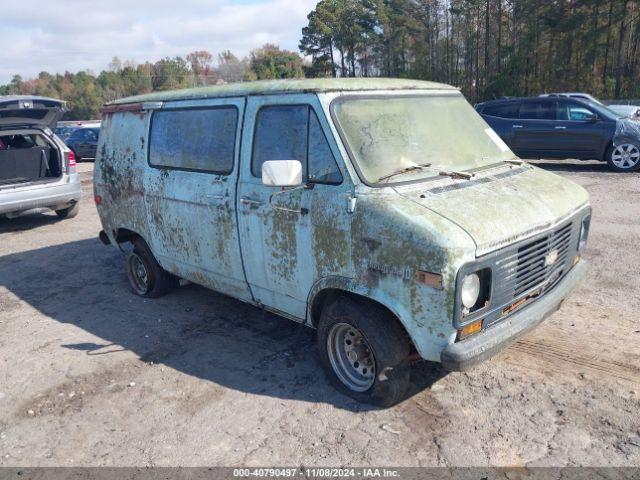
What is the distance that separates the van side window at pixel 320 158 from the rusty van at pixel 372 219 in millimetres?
12

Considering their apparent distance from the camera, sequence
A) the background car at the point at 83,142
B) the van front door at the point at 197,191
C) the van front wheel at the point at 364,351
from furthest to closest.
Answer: the background car at the point at 83,142, the van front door at the point at 197,191, the van front wheel at the point at 364,351

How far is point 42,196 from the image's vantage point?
913cm

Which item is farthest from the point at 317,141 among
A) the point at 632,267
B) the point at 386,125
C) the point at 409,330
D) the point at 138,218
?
the point at 632,267

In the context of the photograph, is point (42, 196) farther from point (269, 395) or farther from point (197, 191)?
point (269, 395)

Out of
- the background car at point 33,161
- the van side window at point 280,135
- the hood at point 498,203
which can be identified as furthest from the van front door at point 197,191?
the background car at point 33,161

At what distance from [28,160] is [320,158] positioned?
8155 mm

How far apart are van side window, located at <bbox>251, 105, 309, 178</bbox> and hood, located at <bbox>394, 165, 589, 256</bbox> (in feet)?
2.80

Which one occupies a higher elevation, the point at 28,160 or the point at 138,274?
the point at 28,160

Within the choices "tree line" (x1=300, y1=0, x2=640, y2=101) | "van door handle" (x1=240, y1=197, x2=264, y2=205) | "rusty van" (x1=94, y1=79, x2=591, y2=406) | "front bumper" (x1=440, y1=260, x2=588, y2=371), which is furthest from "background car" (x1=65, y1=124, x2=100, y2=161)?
"tree line" (x1=300, y1=0, x2=640, y2=101)

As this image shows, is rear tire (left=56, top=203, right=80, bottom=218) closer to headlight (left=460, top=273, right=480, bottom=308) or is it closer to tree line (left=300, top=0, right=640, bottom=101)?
headlight (left=460, top=273, right=480, bottom=308)

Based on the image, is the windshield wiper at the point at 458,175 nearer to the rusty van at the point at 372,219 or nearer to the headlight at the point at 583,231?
the rusty van at the point at 372,219

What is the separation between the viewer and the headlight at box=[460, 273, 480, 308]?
9.98 feet

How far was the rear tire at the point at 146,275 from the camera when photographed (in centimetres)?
573

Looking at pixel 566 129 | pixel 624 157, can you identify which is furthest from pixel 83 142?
pixel 624 157
